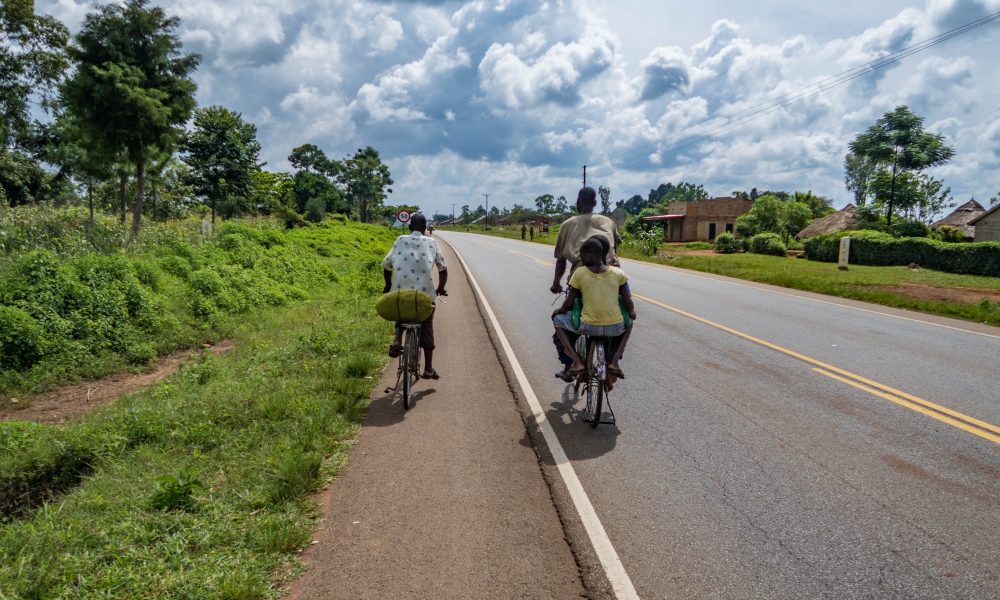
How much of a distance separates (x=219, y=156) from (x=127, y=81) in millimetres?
12044

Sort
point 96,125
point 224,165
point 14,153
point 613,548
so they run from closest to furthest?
point 613,548, point 96,125, point 224,165, point 14,153

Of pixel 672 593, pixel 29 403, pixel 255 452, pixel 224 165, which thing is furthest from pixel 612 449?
pixel 224 165

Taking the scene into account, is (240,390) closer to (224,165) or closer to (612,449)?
(612,449)

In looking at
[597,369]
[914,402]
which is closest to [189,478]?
[597,369]

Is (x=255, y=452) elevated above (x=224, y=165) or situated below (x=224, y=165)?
below

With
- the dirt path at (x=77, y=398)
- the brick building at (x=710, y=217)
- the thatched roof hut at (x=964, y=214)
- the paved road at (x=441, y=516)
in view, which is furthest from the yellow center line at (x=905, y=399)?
the thatched roof hut at (x=964, y=214)

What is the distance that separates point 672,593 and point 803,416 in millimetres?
3361

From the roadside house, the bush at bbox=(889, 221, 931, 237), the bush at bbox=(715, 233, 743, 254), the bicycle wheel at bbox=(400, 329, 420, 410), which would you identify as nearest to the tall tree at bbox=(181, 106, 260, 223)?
the bicycle wheel at bbox=(400, 329, 420, 410)

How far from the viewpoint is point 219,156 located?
99.5 ft

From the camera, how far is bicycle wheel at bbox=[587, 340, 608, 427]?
5.29 metres

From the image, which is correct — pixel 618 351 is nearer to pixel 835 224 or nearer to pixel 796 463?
pixel 796 463

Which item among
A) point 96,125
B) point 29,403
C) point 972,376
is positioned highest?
point 96,125

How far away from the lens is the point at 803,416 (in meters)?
5.50

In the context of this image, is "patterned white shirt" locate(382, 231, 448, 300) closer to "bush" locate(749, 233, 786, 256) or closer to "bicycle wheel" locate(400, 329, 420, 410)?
"bicycle wheel" locate(400, 329, 420, 410)
